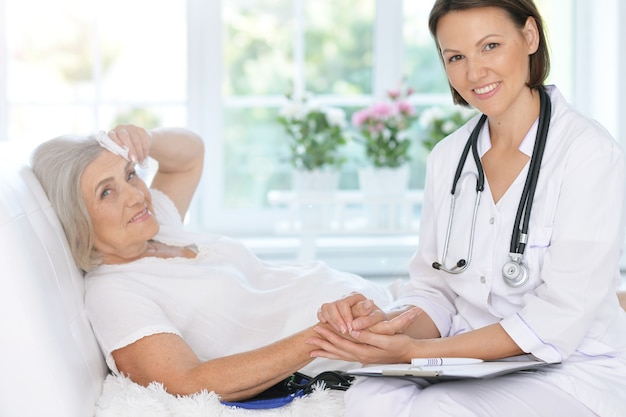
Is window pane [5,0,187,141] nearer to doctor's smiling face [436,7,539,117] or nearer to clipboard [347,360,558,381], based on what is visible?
doctor's smiling face [436,7,539,117]

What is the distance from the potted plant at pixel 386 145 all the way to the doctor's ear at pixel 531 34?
221 centimetres

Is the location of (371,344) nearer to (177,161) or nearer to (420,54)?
(177,161)

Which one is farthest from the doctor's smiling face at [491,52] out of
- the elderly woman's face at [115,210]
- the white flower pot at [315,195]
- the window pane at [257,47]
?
the window pane at [257,47]

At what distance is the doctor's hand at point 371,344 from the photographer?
1.90 metres

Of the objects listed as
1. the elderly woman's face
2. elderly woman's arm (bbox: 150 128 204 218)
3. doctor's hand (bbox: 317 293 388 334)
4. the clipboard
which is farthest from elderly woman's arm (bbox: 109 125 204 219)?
the clipboard

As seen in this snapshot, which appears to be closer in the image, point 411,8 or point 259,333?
point 259,333

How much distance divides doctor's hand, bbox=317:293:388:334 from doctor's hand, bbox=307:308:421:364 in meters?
0.02

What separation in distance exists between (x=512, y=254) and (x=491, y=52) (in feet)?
1.45

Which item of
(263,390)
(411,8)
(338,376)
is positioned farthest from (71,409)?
(411,8)

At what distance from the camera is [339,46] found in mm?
4770

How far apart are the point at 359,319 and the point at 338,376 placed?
18 cm

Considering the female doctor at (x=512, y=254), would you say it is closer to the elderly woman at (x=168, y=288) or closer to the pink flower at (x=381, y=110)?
the elderly woman at (x=168, y=288)

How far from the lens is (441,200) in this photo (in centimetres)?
215

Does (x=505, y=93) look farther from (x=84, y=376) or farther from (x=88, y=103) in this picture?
(x=88, y=103)
